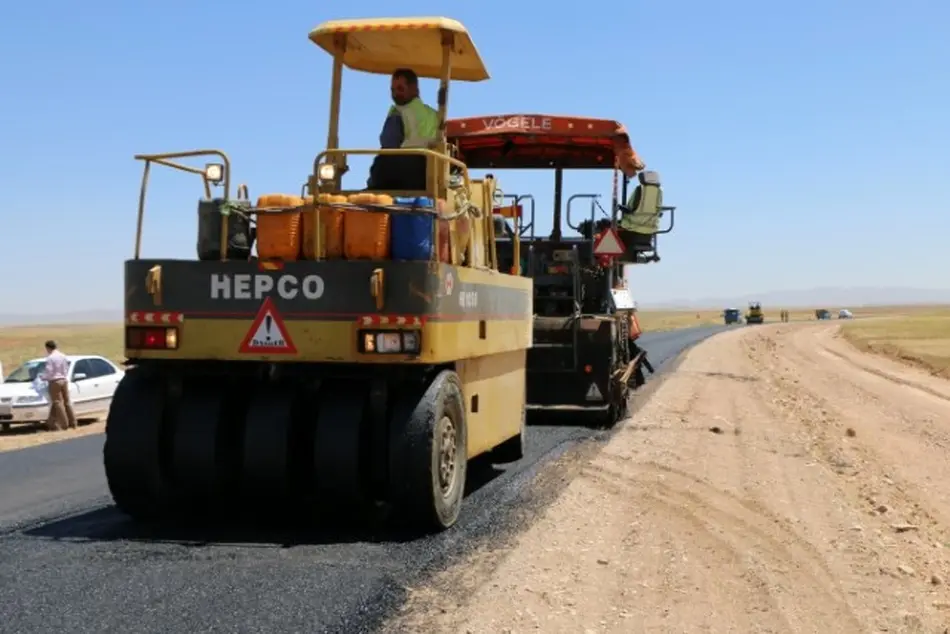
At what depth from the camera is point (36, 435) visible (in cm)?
1691

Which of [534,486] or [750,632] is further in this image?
[534,486]

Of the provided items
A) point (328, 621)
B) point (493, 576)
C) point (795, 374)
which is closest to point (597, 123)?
point (493, 576)

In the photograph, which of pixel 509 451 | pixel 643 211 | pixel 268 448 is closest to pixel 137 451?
pixel 268 448

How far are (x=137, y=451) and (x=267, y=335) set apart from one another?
3.76 feet

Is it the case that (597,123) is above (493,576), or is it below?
above

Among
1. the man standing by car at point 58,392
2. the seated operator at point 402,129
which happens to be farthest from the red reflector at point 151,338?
the man standing by car at point 58,392

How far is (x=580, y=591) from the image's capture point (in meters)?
6.05

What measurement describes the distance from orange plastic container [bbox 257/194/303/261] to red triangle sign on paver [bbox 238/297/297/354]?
0.38 metres

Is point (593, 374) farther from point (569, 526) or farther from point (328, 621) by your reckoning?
point (328, 621)

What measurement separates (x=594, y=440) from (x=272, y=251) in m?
6.17

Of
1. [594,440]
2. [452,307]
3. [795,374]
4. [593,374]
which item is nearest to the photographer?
[452,307]

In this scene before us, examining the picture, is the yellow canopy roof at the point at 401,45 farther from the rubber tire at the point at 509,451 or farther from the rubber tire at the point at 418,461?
the rubber tire at the point at 509,451

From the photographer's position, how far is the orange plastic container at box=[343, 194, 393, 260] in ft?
23.6

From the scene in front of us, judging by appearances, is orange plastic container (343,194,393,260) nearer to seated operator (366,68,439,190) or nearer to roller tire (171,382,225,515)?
seated operator (366,68,439,190)
